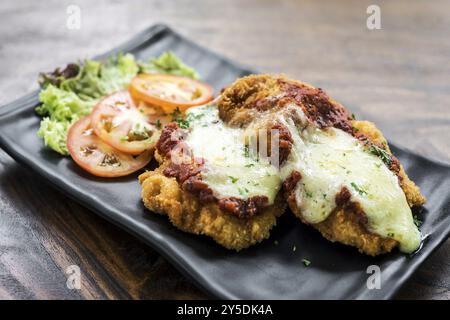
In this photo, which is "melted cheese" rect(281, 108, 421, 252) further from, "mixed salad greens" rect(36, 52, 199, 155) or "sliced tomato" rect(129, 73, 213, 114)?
"mixed salad greens" rect(36, 52, 199, 155)

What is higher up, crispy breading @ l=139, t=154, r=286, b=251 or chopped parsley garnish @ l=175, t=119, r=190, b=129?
chopped parsley garnish @ l=175, t=119, r=190, b=129

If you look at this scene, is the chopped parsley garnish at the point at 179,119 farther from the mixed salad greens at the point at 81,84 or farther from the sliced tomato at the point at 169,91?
the mixed salad greens at the point at 81,84

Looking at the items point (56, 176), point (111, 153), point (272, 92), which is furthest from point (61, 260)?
point (272, 92)

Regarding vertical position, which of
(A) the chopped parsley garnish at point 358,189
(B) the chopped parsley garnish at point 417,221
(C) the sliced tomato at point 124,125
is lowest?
(B) the chopped parsley garnish at point 417,221

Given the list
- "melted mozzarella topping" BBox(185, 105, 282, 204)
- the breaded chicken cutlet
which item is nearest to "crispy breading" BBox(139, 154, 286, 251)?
the breaded chicken cutlet

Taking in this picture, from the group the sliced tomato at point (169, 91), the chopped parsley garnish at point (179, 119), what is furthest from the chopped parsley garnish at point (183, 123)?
the sliced tomato at point (169, 91)

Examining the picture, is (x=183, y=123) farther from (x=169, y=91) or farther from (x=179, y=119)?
(x=169, y=91)

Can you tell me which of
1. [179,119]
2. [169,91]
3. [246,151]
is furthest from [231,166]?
[169,91]

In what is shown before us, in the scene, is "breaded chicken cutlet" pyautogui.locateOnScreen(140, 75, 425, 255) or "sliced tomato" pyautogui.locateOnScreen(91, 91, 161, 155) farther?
"sliced tomato" pyautogui.locateOnScreen(91, 91, 161, 155)
